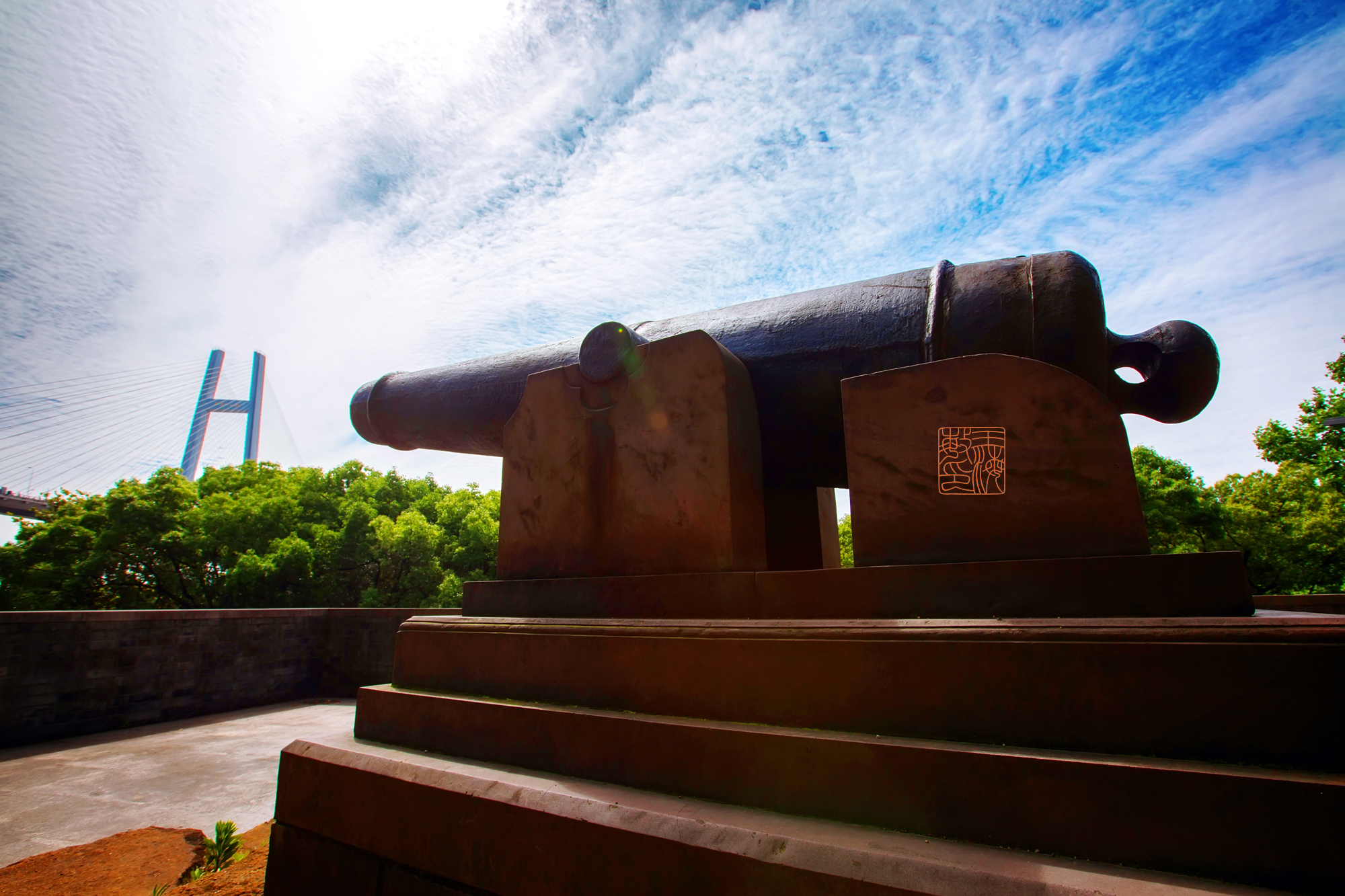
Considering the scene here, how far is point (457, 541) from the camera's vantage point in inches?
914

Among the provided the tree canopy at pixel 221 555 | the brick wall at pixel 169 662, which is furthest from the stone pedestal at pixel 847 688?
the tree canopy at pixel 221 555

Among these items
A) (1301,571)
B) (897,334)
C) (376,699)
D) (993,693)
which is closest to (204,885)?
A: (376,699)

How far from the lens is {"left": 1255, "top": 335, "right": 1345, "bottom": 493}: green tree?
60.7 feet

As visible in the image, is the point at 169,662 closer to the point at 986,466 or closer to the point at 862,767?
the point at 862,767

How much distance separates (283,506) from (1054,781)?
24070mm

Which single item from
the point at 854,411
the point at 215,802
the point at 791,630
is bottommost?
the point at 215,802

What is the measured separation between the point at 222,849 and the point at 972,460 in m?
5.19

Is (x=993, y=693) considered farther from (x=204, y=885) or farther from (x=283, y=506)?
(x=283, y=506)

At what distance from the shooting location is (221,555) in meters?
19.7

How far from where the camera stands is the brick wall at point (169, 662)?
26.1 ft

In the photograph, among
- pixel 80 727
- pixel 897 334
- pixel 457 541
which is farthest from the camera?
pixel 457 541

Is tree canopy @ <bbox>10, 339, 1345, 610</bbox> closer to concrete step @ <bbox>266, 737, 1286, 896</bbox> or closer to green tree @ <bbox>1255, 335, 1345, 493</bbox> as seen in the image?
green tree @ <bbox>1255, 335, 1345, 493</bbox>

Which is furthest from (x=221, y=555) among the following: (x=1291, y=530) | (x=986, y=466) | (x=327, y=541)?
(x=1291, y=530)

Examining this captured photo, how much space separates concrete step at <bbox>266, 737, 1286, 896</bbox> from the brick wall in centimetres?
776
